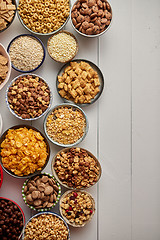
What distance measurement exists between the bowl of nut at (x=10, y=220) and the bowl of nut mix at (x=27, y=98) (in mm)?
671

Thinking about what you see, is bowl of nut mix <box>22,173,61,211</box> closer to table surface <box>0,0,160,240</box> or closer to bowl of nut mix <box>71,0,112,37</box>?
table surface <box>0,0,160,240</box>

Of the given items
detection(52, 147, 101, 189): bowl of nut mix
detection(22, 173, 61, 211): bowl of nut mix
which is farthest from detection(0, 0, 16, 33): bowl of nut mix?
detection(22, 173, 61, 211): bowl of nut mix

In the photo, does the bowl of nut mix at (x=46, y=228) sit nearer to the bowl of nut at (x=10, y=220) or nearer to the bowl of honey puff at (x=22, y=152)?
the bowl of nut at (x=10, y=220)

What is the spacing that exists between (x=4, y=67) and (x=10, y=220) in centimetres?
115

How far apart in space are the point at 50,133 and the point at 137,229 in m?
1.13

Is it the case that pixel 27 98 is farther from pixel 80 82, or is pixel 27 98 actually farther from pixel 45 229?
pixel 45 229

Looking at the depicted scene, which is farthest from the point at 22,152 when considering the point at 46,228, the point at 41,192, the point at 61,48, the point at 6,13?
the point at 6,13

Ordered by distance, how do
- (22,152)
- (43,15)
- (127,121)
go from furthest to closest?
(127,121) → (43,15) → (22,152)

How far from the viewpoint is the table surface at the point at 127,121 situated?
2.24 meters

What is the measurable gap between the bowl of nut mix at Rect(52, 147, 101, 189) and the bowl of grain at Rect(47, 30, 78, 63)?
0.73m

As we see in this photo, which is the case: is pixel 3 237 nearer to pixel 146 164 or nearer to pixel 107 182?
pixel 107 182

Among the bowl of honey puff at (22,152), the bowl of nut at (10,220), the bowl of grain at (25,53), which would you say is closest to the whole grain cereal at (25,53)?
the bowl of grain at (25,53)

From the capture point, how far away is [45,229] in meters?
1.93

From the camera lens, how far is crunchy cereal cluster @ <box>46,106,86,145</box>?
6.74ft
